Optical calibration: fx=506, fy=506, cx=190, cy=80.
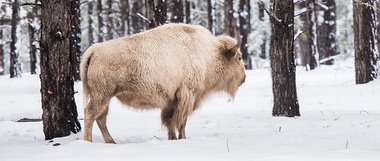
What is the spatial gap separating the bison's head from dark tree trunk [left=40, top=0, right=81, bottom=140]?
7.43 ft

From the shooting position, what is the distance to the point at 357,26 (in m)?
13.5

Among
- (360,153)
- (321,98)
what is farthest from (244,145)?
(321,98)


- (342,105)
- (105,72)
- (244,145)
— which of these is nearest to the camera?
(244,145)

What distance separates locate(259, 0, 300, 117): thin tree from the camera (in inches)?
326

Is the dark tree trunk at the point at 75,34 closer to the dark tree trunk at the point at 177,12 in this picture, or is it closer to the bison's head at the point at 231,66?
the bison's head at the point at 231,66

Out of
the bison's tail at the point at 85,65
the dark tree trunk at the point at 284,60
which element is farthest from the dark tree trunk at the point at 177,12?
the bison's tail at the point at 85,65

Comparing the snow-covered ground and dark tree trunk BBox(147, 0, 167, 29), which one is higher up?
dark tree trunk BBox(147, 0, 167, 29)

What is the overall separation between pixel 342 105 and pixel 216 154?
6.92 m

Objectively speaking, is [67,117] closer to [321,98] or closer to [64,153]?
[64,153]

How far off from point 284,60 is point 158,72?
2.84 metres

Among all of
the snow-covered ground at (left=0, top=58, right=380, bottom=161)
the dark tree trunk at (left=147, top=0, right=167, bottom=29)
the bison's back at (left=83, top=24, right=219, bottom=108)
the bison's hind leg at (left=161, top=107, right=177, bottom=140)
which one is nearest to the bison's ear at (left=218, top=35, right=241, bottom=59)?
the bison's back at (left=83, top=24, right=219, bottom=108)

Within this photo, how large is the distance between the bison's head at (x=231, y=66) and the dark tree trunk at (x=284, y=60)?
963 mm

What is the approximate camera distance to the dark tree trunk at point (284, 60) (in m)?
8.28

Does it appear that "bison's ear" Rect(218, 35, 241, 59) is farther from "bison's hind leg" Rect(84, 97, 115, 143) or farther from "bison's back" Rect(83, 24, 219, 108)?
"bison's hind leg" Rect(84, 97, 115, 143)
